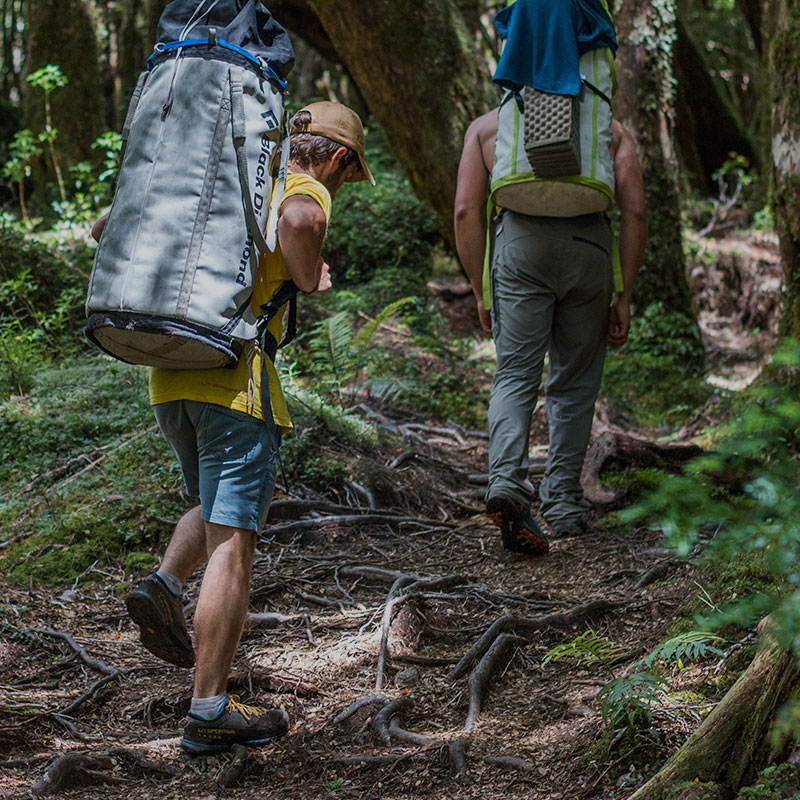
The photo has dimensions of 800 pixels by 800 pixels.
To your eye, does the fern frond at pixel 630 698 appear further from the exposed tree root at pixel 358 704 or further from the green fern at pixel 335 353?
the green fern at pixel 335 353

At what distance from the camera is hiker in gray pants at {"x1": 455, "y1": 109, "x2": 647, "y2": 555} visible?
15.1 ft

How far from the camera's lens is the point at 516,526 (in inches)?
172

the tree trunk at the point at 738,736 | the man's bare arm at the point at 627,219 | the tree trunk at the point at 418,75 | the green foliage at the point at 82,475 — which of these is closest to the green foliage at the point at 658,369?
the tree trunk at the point at 418,75

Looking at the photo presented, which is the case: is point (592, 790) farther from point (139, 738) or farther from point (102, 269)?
point (102, 269)

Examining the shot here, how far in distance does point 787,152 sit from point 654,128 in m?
3.72

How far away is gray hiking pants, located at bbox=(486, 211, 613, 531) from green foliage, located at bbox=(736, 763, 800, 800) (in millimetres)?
2474

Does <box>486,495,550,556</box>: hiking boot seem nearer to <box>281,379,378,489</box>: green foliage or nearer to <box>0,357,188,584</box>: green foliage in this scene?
<box>281,379,378,489</box>: green foliage

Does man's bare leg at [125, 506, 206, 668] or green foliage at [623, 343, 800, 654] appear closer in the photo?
green foliage at [623, 343, 800, 654]

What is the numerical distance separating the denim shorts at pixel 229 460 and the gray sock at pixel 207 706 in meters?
0.57

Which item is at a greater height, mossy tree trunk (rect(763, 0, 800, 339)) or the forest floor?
mossy tree trunk (rect(763, 0, 800, 339))

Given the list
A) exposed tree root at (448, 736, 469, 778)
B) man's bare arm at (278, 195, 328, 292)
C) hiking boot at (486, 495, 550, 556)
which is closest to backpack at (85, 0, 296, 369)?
man's bare arm at (278, 195, 328, 292)

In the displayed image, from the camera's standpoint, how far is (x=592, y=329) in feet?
15.8

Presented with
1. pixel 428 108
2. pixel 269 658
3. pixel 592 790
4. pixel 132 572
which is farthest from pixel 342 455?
pixel 428 108

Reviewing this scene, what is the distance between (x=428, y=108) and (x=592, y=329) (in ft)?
15.0
